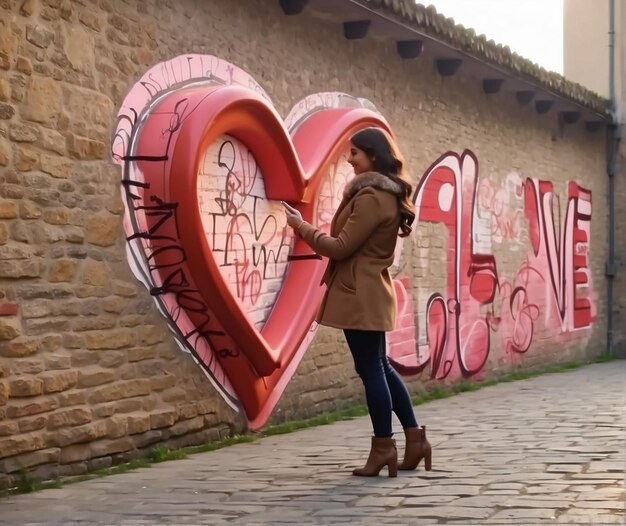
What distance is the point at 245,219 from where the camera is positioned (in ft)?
26.2

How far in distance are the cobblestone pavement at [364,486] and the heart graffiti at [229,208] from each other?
2.38ft

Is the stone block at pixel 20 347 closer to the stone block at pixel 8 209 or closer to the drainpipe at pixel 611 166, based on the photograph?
the stone block at pixel 8 209

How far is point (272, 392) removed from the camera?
8.25m

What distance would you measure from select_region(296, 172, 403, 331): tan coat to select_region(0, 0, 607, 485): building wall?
A: 1.41 m

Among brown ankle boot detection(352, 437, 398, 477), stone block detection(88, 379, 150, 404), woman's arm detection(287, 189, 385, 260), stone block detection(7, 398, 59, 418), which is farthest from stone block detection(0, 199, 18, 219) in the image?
brown ankle boot detection(352, 437, 398, 477)

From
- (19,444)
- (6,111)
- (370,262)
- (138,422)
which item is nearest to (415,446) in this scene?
(370,262)

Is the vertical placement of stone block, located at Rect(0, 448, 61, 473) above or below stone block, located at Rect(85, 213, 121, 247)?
below

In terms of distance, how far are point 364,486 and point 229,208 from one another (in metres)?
2.84

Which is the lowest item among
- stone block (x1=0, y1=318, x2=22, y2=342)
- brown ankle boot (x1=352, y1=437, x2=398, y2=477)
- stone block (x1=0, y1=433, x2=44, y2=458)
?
brown ankle boot (x1=352, y1=437, x2=398, y2=477)

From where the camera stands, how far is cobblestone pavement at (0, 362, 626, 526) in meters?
4.82

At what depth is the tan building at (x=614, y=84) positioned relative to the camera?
16844mm

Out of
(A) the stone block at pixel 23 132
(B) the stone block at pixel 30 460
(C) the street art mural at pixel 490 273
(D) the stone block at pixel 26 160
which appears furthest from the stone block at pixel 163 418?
(C) the street art mural at pixel 490 273

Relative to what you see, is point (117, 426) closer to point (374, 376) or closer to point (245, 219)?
point (374, 376)

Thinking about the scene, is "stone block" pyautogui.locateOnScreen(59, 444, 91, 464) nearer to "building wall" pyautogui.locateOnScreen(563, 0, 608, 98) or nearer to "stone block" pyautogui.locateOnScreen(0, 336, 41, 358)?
"stone block" pyautogui.locateOnScreen(0, 336, 41, 358)
